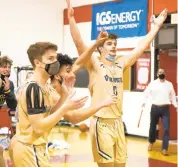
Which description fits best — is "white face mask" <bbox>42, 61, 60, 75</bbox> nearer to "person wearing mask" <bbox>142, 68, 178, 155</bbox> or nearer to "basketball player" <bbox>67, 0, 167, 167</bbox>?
"basketball player" <bbox>67, 0, 167, 167</bbox>

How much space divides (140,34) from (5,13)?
536 cm

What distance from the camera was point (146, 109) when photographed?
13.5m

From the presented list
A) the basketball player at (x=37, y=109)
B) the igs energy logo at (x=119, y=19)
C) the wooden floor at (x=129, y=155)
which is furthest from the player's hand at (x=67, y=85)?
the igs energy logo at (x=119, y=19)

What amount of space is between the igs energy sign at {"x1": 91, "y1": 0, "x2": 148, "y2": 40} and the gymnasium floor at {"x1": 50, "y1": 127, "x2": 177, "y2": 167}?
3582mm

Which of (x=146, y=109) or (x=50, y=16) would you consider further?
(x=50, y=16)

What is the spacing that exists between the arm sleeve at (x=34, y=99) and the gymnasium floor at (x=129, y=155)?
5.41 m

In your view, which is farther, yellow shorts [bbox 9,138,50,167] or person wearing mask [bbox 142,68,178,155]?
person wearing mask [bbox 142,68,178,155]

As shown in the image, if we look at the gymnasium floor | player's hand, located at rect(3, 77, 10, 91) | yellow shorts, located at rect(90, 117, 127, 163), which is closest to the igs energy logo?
the gymnasium floor

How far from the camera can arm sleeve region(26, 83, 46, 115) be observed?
374 centimetres

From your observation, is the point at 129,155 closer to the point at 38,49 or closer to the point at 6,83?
the point at 6,83

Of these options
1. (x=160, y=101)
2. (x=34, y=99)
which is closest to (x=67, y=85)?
(x=34, y=99)

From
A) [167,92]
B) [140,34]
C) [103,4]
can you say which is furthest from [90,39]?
[167,92]

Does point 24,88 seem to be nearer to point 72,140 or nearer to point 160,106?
point 160,106

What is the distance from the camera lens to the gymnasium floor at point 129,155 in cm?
930
